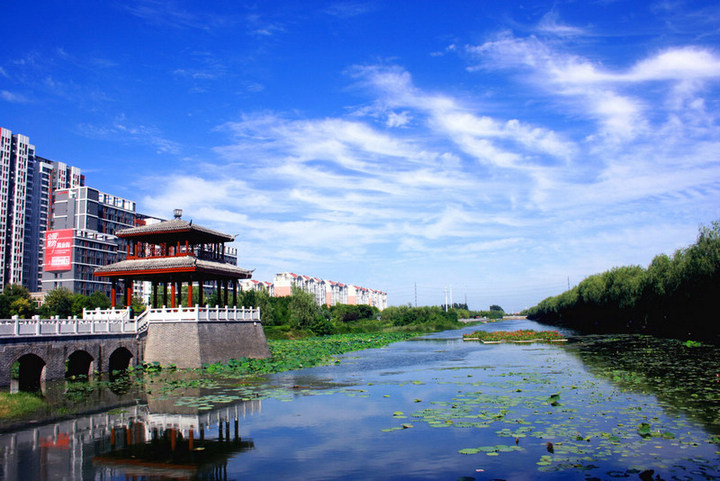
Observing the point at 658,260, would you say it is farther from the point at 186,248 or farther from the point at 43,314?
the point at 43,314

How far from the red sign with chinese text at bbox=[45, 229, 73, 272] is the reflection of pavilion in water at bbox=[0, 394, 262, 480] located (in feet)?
262

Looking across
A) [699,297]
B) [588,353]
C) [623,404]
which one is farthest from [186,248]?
[699,297]

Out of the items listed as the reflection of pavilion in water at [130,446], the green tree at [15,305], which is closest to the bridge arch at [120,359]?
the reflection of pavilion in water at [130,446]

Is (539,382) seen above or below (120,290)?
below

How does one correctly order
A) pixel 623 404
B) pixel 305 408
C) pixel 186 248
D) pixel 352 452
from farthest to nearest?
1. pixel 186 248
2. pixel 305 408
3. pixel 623 404
4. pixel 352 452

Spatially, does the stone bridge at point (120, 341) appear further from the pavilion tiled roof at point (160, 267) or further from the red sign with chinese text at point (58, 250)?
the red sign with chinese text at point (58, 250)

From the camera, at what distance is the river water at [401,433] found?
1101cm

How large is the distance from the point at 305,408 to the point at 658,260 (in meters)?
52.1

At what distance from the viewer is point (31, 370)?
25344mm

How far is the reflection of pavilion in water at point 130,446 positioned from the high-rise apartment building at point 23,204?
9482cm

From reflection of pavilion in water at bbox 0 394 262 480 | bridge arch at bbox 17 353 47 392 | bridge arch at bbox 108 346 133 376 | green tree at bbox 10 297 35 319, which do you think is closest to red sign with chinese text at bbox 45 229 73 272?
green tree at bbox 10 297 35 319

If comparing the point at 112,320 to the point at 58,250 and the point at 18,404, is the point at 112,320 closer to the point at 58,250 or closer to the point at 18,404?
the point at 18,404

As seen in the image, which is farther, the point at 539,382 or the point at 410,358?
the point at 410,358

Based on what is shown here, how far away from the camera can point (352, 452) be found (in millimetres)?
12594
